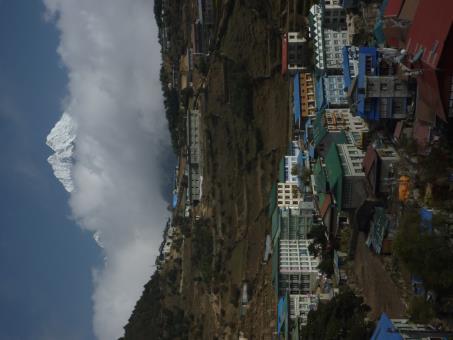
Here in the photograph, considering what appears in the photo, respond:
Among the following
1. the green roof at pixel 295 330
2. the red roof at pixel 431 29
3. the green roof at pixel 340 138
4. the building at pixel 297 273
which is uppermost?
the red roof at pixel 431 29

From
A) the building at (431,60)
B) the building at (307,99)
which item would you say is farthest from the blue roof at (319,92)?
the building at (431,60)

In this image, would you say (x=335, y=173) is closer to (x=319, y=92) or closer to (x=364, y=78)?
(x=364, y=78)

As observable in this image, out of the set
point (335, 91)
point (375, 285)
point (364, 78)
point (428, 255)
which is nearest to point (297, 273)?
point (375, 285)

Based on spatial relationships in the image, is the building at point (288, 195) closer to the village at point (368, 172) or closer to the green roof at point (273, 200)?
the village at point (368, 172)

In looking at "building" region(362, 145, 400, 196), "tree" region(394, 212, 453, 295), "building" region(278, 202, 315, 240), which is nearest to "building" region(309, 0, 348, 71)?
"building" region(278, 202, 315, 240)

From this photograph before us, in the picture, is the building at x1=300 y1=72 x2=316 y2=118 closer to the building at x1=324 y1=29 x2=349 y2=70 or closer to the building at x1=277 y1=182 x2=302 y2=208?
the building at x1=324 y1=29 x2=349 y2=70
